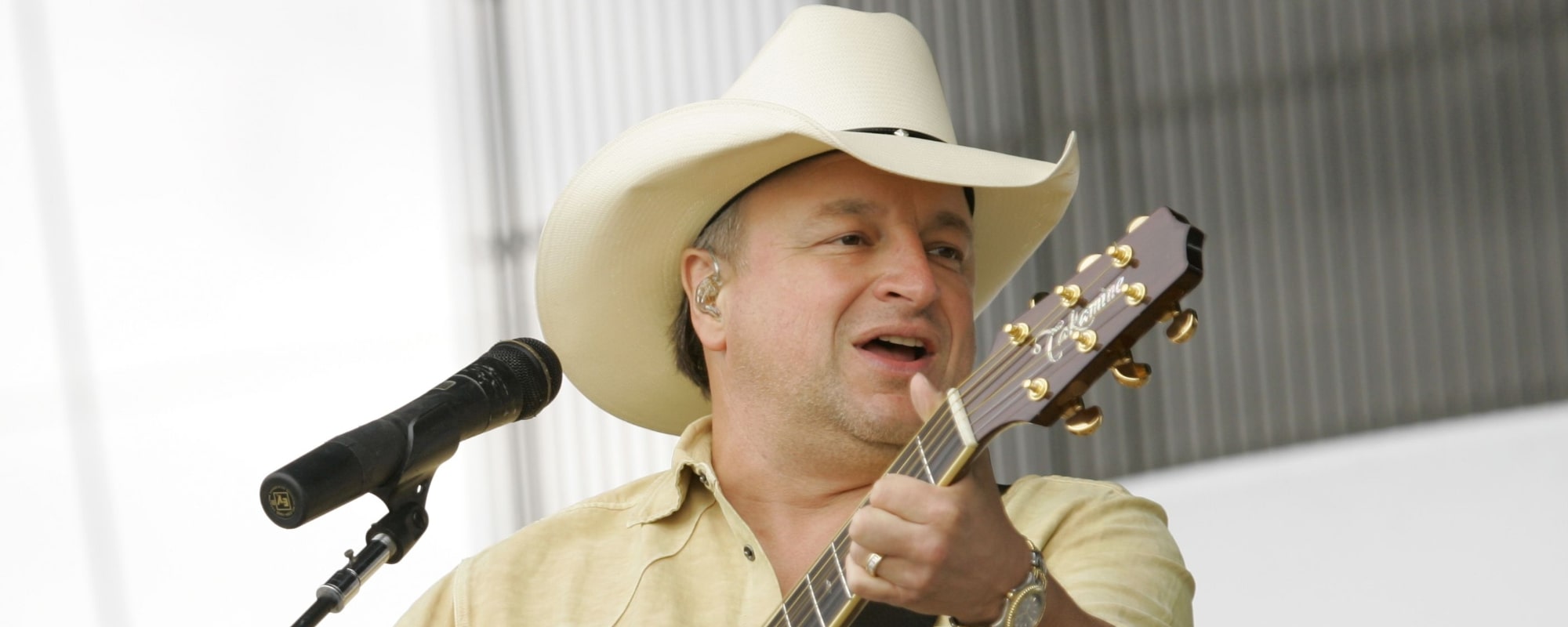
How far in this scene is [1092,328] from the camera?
121 centimetres

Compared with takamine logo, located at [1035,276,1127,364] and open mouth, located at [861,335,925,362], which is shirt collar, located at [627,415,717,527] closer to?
open mouth, located at [861,335,925,362]

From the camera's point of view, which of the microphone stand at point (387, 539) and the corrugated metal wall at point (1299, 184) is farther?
the corrugated metal wall at point (1299, 184)

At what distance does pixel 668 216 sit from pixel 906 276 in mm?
425

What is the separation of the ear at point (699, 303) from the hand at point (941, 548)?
2.82 ft

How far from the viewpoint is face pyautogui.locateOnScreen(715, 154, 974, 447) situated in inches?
73.0

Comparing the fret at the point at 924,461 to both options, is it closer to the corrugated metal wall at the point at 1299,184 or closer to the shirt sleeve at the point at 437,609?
the shirt sleeve at the point at 437,609

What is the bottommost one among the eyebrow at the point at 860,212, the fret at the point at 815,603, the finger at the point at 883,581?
the fret at the point at 815,603

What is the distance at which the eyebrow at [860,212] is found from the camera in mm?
1925

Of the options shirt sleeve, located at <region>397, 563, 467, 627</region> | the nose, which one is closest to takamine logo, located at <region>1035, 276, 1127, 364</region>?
the nose

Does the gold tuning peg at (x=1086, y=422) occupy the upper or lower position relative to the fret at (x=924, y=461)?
upper

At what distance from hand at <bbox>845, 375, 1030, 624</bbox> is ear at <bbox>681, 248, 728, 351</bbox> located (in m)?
0.86

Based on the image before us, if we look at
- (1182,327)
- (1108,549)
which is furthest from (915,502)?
(1108,549)

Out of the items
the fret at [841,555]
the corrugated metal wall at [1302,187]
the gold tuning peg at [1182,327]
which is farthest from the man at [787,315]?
the corrugated metal wall at [1302,187]

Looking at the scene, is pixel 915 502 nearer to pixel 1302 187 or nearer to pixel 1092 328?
pixel 1092 328
